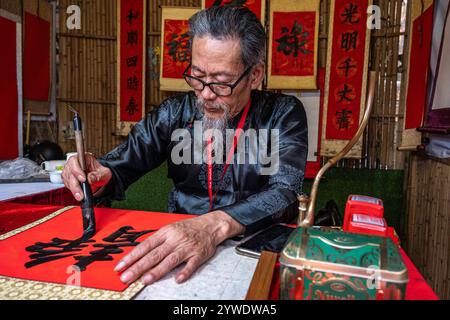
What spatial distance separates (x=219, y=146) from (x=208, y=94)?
0.37 m

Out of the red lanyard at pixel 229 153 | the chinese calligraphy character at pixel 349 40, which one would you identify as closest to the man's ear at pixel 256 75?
the red lanyard at pixel 229 153

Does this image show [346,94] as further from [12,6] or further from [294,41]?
[12,6]

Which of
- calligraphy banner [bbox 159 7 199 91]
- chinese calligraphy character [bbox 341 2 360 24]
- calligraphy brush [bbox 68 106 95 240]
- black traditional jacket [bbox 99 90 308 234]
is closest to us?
calligraphy brush [bbox 68 106 95 240]

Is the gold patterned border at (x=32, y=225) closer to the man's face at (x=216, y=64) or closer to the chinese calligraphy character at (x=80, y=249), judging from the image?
the chinese calligraphy character at (x=80, y=249)

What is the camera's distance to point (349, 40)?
3.90 m

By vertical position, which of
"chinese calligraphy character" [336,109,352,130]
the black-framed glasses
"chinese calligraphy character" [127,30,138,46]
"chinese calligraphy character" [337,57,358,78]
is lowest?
"chinese calligraphy character" [336,109,352,130]

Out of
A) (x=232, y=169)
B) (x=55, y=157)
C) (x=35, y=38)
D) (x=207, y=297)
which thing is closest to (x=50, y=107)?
(x=35, y=38)

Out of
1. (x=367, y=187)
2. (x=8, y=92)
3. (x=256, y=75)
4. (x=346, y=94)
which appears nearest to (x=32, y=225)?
(x=256, y=75)

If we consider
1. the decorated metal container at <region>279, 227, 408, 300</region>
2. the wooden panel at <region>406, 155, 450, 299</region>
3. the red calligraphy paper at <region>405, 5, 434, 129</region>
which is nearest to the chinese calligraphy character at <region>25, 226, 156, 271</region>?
the decorated metal container at <region>279, 227, 408, 300</region>

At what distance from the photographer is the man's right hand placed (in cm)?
127

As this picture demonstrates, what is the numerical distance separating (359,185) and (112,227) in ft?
12.7

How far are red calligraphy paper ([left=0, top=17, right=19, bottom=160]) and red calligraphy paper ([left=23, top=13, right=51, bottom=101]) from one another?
0.32 m

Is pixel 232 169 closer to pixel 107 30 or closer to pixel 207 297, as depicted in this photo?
pixel 207 297

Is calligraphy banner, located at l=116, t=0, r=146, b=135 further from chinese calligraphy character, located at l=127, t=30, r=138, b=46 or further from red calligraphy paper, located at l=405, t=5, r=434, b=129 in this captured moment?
red calligraphy paper, located at l=405, t=5, r=434, b=129
